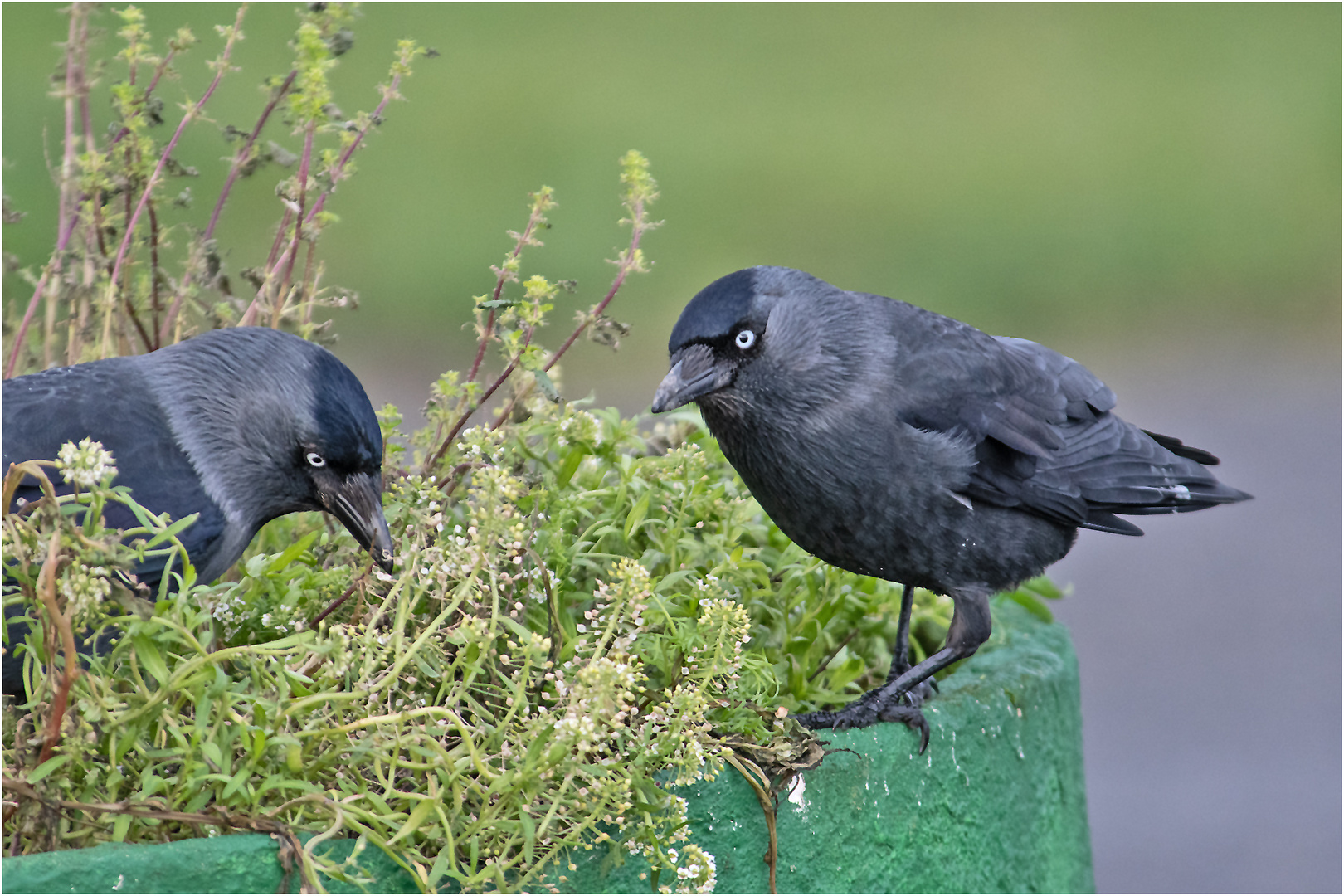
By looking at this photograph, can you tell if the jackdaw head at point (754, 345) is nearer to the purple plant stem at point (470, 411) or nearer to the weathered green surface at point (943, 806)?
the purple plant stem at point (470, 411)

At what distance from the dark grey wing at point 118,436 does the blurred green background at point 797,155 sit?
5868mm

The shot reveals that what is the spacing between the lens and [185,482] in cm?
275

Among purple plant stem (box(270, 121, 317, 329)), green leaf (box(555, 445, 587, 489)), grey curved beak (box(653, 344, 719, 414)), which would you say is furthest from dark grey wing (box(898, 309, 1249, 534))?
purple plant stem (box(270, 121, 317, 329))

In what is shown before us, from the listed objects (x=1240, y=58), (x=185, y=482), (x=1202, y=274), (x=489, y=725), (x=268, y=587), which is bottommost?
(x=489, y=725)

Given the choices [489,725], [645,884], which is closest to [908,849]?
[645,884]

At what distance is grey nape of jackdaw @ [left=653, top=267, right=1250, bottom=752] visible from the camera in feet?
9.55

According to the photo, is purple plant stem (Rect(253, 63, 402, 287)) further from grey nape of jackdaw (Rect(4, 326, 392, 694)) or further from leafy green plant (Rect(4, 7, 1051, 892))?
grey nape of jackdaw (Rect(4, 326, 392, 694))

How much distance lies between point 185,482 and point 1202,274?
10.1 metres

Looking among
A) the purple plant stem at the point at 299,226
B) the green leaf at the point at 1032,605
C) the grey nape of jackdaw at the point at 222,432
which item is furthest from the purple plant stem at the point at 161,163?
the green leaf at the point at 1032,605

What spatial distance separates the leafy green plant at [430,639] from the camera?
2.02 meters

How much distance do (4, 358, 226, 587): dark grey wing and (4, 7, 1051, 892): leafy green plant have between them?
0.12 m

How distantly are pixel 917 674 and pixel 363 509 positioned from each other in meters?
1.25

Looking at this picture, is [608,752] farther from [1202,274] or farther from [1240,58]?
[1240,58]

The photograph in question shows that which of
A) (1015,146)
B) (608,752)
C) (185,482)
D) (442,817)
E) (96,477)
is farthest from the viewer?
(1015,146)
